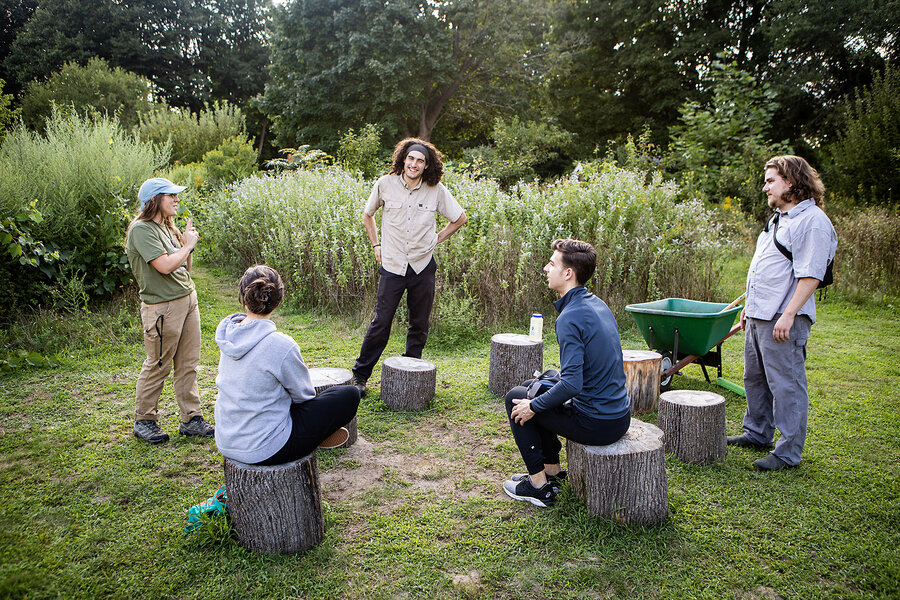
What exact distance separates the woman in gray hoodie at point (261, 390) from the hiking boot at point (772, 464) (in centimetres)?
272

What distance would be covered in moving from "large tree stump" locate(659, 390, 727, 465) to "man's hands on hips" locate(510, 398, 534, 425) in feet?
4.14

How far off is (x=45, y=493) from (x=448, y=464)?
2342 millimetres

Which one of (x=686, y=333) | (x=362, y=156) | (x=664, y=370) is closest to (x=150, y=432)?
(x=664, y=370)

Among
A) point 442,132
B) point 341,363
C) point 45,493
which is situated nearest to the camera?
point 45,493

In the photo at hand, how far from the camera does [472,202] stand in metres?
7.78

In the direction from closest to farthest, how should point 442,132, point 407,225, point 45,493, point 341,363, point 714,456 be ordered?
point 45,493, point 714,456, point 407,225, point 341,363, point 442,132

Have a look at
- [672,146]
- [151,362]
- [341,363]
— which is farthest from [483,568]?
[672,146]

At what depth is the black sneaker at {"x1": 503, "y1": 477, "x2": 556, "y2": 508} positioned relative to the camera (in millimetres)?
3104

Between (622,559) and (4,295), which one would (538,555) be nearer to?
(622,559)

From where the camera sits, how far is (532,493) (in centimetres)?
314

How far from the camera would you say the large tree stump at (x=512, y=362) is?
4.86 m

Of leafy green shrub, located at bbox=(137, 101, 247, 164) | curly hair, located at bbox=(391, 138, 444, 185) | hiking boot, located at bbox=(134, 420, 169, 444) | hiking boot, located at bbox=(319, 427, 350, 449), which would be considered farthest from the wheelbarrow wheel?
leafy green shrub, located at bbox=(137, 101, 247, 164)

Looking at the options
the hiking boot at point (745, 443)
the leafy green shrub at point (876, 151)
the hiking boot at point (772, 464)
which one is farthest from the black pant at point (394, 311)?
the leafy green shrub at point (876, 151)

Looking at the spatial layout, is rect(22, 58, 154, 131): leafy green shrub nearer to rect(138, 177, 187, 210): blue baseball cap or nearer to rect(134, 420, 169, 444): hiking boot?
rect(138, 177, 187, 210): blue baseball cap
